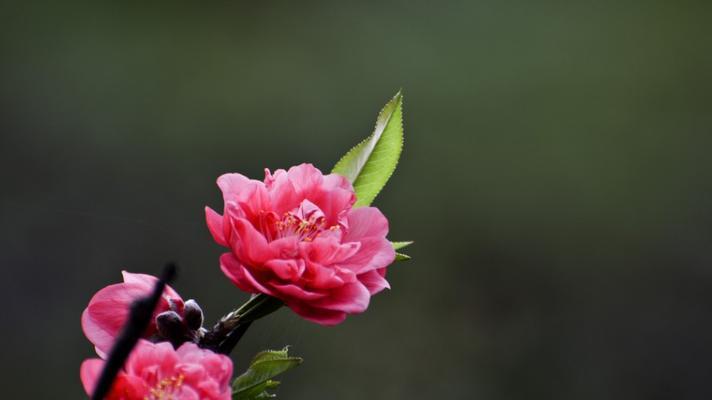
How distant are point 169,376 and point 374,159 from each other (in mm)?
132

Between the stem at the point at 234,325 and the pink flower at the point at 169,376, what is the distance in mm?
32

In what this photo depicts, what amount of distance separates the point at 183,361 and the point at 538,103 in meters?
1.36

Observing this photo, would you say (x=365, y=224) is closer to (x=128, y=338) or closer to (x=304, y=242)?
(x=304, y=242)

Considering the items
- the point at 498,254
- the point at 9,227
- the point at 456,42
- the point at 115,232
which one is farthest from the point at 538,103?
the point at 9,227

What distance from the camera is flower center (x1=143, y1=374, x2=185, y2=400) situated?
0.21 meters

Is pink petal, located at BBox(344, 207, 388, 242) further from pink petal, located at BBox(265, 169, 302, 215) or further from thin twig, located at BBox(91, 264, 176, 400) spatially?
thin twig, located at BBox(91, 264, 176, 400)

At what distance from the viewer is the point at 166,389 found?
21cm

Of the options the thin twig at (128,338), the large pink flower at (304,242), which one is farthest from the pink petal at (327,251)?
the thin twig at (128,338)

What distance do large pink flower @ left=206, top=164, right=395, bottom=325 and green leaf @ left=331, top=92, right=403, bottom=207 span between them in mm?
31

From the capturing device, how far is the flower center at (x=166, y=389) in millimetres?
210

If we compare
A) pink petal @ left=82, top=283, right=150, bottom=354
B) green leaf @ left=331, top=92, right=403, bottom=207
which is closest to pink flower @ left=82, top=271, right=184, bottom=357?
pink petal @ left=82, top=283, right=150, bottom=354

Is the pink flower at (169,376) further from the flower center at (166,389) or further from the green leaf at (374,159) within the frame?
the green leaf at (374,159)

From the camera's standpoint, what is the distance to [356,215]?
0.91ft

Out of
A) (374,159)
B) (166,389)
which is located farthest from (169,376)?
(374,159)
